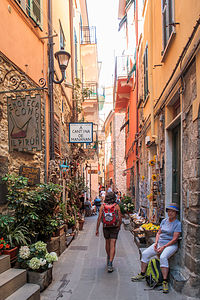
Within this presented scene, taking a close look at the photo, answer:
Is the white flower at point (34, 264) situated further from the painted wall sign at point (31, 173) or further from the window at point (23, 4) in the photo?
the window at point (23, 4)

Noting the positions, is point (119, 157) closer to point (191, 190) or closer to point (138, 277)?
point (138, 277)

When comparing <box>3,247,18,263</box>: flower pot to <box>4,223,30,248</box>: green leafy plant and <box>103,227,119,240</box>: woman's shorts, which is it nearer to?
<box>4,223,30,248</box>: green leafy plant

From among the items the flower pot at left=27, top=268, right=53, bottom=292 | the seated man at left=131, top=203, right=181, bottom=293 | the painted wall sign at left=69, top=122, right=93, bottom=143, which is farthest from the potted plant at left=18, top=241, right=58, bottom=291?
the painted wall sign at left=69, top=122, right=93, bottom=143

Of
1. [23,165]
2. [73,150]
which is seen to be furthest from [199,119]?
[73,150]

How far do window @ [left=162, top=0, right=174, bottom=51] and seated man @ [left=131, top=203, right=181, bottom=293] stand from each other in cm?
347

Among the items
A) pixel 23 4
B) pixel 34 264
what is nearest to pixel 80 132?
pixel 23 4

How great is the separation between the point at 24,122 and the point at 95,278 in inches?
Answer: 122

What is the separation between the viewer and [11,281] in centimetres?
388

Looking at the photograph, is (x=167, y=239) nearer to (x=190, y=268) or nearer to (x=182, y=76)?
(x=190, y=268)

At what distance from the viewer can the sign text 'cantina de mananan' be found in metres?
5.11

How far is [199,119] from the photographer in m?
3.89

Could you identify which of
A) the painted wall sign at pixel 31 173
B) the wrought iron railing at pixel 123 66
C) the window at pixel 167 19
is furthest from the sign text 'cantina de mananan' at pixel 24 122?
the wrought iron railing at pixel 123 66

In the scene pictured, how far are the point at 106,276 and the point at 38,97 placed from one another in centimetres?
349

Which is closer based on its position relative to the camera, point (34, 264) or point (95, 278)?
point (34, 264)
